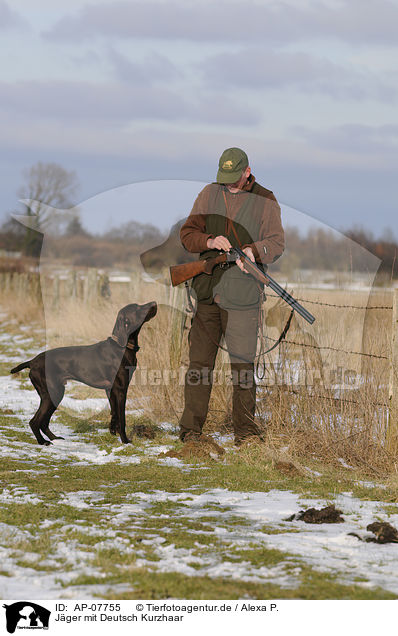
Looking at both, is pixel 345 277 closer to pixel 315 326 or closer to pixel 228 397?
pixel 315 326

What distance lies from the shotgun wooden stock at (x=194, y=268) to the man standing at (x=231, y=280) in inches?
2.5

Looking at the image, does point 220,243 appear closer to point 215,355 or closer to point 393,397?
point 215,355

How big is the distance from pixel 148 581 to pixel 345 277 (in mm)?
4175

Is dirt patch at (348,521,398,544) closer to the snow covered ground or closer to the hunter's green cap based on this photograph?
the snow covered ground

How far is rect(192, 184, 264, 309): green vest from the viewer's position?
5.89 m

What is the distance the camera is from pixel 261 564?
10.7ft

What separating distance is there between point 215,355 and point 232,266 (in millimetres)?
796

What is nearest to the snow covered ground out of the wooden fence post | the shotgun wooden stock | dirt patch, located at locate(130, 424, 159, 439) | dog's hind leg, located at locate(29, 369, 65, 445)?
the wooden fence post

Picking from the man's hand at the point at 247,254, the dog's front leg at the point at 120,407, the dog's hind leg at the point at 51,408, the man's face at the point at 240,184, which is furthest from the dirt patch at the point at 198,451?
the man's face at the point at 240,184

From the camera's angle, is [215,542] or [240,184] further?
[240,184]

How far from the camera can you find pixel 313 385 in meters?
6.24

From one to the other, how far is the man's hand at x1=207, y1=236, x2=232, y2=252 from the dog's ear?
1.26 meters
